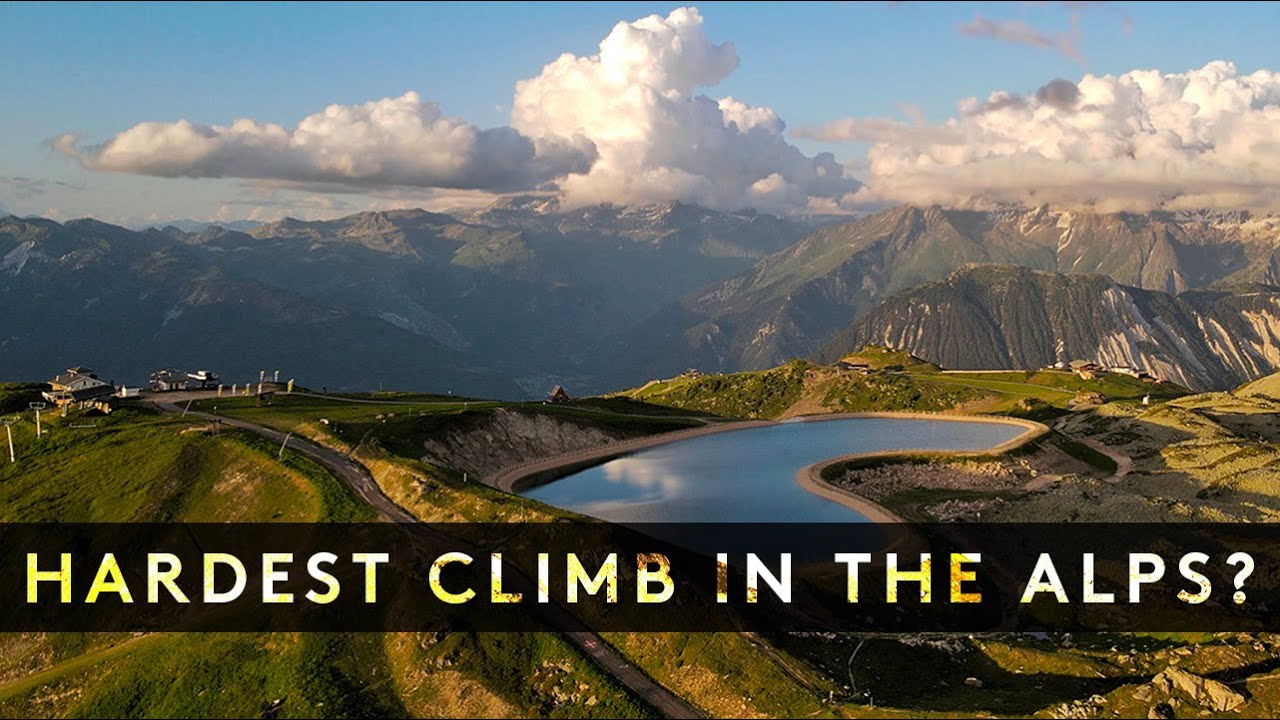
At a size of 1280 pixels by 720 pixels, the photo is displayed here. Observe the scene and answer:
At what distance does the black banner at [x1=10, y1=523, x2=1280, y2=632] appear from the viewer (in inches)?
3022

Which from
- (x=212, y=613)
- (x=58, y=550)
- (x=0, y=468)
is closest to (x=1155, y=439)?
(x=212, y=613)

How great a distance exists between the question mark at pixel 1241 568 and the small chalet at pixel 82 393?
6660 inches

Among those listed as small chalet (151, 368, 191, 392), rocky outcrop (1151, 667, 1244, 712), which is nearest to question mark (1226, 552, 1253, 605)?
rocky outcrop (1151, 667, 1244, 712)

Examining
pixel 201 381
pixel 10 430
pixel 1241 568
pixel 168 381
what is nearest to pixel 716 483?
pixel 1241 568

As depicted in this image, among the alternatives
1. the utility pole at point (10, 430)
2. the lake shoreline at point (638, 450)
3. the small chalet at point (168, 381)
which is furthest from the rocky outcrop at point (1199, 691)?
the small chalet at point (168, 381)

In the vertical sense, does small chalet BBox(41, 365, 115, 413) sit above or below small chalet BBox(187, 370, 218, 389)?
above

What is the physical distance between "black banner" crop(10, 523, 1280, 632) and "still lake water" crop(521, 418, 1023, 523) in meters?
7.34

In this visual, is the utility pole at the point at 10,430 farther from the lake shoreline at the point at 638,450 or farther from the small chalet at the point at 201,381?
the lake shoreline at the point at 638,450

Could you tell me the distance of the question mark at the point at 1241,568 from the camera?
326 feet

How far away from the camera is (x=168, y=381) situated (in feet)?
613

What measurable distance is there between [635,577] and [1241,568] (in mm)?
79237

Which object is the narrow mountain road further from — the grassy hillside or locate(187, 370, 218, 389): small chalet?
locate(187, 370, 218, 389): small chalet

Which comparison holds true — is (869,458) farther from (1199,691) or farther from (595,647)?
(1199,691)

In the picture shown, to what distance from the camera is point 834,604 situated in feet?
307
